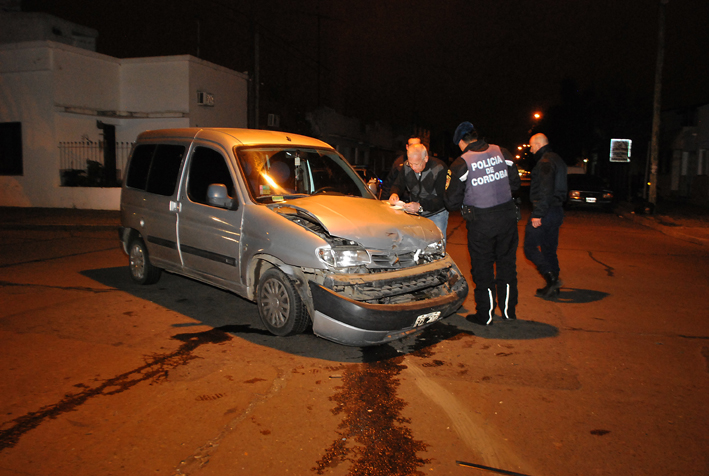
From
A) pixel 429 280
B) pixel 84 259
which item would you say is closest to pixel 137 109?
pixel 84 259

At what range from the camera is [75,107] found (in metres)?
18.2

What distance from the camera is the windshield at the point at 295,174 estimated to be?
218 inches

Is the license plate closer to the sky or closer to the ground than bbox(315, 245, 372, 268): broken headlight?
closer to the ground

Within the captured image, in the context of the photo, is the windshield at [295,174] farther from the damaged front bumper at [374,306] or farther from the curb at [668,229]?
the curb at [668,229]

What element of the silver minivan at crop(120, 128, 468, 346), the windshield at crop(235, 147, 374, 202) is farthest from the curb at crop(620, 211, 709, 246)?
the silver minivan at crop(120, 128, 468, 346)

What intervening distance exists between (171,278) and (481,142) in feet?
15.4

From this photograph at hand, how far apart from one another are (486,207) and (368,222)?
4.24ft

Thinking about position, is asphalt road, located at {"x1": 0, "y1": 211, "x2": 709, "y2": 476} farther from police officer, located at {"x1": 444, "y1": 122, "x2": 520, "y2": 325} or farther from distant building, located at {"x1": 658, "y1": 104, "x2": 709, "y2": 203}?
distant building, located at {"x1": 658, "y1": 104, "x2": 709, "y2": 203}

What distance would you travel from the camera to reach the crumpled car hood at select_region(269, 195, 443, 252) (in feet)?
15.8

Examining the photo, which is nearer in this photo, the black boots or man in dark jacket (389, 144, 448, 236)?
man in dark jacket (389, 144, 448, 236)

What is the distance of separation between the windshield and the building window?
16557mm

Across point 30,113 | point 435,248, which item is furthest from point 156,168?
point 30,113

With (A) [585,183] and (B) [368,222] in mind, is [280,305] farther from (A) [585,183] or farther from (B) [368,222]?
(A) [585,183]

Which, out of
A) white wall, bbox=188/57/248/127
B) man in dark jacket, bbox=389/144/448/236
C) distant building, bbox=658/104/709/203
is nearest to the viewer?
man in dark jacket, bbox=389/144/448/236
